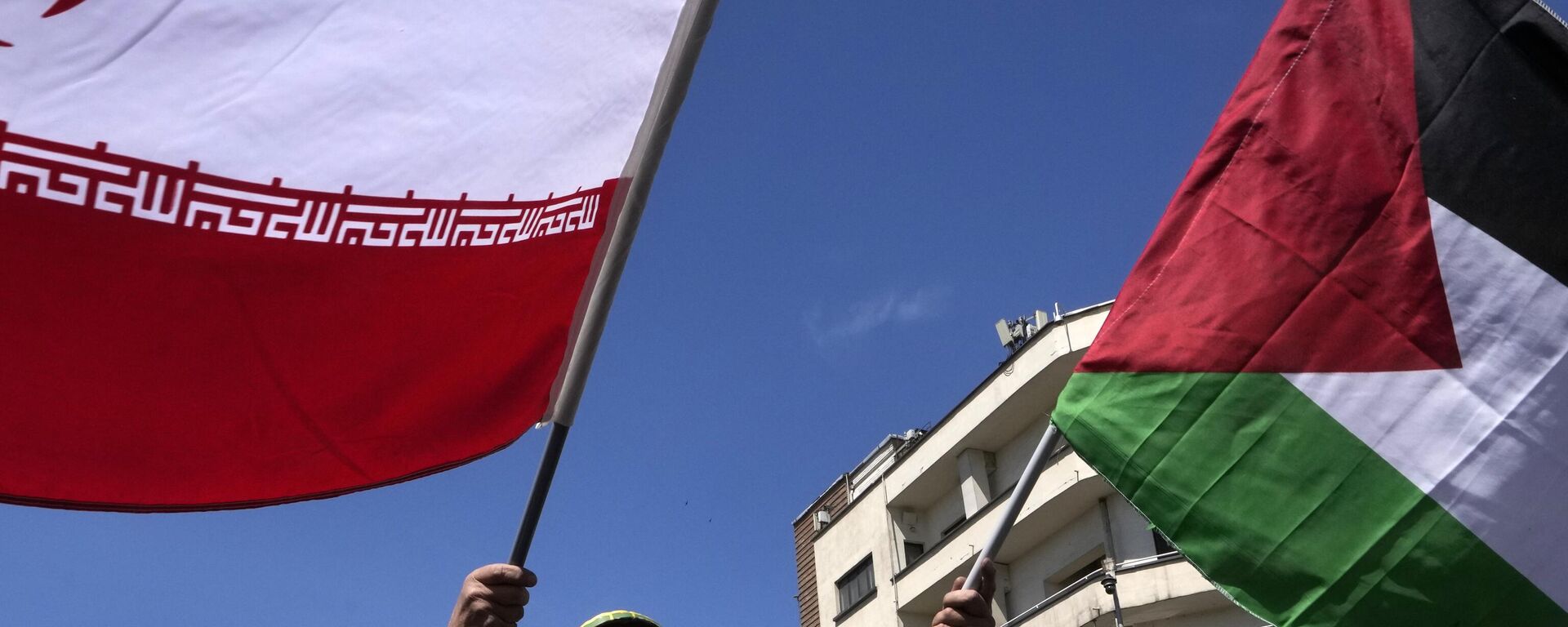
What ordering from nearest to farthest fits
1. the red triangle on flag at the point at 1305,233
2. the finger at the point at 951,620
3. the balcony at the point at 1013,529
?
the finger at the point at 951,620 < the red triangle on flag at the point at 1305,233 < the balcony at the point at 1013,529

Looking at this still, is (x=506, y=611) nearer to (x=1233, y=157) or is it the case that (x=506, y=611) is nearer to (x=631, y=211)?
(x=631, y=211)

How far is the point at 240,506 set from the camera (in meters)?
3.42

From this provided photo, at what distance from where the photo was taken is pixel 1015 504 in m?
4.67

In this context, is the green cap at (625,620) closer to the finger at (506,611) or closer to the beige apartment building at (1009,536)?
the finger at (506,611)

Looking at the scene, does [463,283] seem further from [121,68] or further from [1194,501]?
[1194,501]

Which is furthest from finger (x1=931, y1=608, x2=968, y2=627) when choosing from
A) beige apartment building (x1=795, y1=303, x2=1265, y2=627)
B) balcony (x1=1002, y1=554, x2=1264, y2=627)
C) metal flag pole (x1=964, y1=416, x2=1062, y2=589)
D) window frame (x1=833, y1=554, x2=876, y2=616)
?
window frame (x1=833, y1=554, x2=876, y2=616)

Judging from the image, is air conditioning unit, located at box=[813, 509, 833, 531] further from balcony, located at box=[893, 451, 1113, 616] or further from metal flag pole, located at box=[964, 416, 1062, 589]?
metal flag pole, located at box=[964, 416, 1062, 589]

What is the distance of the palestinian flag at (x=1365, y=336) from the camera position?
459 cm

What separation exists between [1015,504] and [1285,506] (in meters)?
0.87

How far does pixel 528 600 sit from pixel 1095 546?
64.9 ft

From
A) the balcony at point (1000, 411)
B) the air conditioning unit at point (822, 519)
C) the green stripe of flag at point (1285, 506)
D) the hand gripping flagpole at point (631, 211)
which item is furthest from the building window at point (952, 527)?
the hand gripping flagpole at point (631, 211)

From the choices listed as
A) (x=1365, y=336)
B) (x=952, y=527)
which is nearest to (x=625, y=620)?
(x=1365, y=336)

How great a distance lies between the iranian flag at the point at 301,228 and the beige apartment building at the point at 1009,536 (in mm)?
16152

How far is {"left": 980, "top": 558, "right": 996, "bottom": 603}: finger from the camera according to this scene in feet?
14.3
